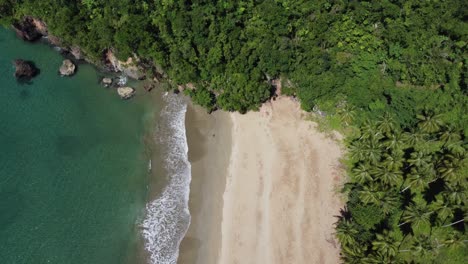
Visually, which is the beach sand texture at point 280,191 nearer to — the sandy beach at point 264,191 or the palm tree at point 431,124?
the sandy beach at point 264,191

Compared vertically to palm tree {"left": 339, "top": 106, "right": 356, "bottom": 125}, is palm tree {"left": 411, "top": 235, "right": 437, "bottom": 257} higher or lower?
lower

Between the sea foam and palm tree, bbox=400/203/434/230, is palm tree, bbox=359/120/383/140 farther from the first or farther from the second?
the sea foam

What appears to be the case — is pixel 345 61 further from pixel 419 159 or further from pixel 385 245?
pixel 385 245

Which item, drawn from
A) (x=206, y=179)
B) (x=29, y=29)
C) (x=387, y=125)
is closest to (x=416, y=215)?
(x=387, y=125)

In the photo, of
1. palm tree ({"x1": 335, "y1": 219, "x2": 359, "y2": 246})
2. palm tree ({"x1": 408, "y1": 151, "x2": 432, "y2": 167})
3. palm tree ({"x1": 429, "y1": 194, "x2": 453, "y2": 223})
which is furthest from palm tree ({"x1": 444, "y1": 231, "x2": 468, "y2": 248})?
palm tree ({"x1": 335, "y1": 219, "x2": 359, "y2": 246})

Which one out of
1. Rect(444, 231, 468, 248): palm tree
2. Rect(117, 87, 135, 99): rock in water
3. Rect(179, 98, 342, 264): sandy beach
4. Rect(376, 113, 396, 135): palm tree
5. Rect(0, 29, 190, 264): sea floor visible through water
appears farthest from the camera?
Rect(117, 87, 135, 99): rock in water

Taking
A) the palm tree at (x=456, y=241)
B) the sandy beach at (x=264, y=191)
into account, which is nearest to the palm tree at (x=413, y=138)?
the sandy beach at (x=264, y=191)
